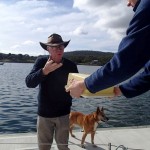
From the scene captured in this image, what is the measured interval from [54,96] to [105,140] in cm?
251

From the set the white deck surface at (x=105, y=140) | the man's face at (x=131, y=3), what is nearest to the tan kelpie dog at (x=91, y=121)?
the white deck surface at (x=105, y=140)

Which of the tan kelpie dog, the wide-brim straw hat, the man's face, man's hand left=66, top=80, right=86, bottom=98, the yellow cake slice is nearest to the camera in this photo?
the man's face

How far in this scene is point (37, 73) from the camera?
13.6 feet

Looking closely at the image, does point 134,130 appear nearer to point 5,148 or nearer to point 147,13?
point 5,148

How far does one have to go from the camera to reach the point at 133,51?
1752 millimetres

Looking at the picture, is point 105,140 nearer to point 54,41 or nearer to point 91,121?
point 91,121

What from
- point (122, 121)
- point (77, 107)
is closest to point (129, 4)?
point (122, 121)

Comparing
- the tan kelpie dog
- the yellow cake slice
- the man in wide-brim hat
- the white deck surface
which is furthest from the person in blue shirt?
the tan kelpie dog

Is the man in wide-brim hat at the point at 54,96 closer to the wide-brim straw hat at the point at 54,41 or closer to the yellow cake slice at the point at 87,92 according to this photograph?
the wide-brim straw hat at the point at 54,41

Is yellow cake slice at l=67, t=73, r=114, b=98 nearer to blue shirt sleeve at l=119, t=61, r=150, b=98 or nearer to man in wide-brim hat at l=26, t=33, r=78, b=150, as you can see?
blue shirt sleeve at l=119, t=61, r=150, b=98

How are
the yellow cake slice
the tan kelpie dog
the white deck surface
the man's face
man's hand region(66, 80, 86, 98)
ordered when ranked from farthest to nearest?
the tan kelpie dog < the white deck surface < the yellow cake slice < man's hand region(66, 80, 86, 98) < the man's face

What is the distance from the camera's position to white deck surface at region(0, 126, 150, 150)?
5969 millimetres

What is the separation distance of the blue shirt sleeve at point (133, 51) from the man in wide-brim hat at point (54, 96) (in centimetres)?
248

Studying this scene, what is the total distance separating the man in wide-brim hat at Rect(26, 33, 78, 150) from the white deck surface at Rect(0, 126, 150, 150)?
1286 mm
